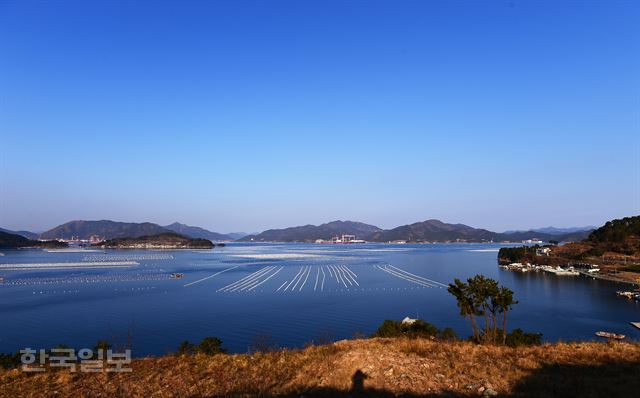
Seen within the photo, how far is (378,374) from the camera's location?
8.21 metres

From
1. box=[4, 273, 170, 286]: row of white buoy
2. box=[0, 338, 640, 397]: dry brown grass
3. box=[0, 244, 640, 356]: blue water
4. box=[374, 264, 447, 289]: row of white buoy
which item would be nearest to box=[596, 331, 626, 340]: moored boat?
box=[0, 244, 640, 356]: blue water

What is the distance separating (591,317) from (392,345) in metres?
40.0

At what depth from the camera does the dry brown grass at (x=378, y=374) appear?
7.54 meters

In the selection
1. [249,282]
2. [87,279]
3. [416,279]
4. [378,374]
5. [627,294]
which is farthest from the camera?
[416,279]

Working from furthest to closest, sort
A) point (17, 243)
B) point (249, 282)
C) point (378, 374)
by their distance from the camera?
point (17, 243), point (249, 282), point (378, 374)

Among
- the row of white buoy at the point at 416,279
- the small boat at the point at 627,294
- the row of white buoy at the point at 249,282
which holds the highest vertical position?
the row of white buoy at the point at 249,282

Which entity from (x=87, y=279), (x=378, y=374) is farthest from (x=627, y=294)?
(x=87, y=279)

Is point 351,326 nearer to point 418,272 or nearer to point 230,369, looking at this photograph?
point 230,369

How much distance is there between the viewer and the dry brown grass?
297 inches

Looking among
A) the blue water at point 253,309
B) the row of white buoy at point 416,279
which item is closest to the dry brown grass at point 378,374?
the blue water at point 253,309

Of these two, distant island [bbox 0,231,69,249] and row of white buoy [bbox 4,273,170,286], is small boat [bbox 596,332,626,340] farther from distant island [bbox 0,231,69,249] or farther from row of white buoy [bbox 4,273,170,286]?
distant island [bbox 0,231,69,249]

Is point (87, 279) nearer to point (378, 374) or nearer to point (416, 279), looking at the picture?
point (416, 279)

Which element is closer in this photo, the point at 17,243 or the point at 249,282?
the point at 249,282

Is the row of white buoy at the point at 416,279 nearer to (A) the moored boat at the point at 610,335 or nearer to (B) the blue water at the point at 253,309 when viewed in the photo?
(B) the blue water at the point at 253,309
